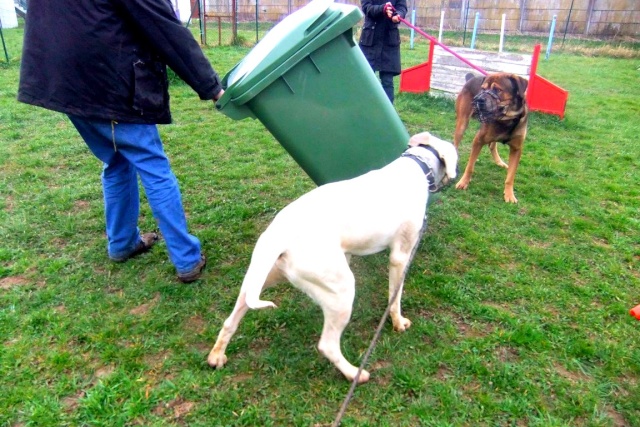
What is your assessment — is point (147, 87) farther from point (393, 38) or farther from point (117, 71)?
point (393, 38)

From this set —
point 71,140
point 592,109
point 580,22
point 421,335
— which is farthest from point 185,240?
point 580,22

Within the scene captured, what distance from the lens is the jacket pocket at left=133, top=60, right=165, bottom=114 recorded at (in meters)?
2.37

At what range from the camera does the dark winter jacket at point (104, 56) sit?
2229mm

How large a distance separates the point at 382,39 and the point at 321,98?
3.09 metres

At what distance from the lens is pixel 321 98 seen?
2516 millimetres

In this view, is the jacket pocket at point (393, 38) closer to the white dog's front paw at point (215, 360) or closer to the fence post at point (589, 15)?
the white dog's front paw at point (215, 360)

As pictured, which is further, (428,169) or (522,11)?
(522,11)

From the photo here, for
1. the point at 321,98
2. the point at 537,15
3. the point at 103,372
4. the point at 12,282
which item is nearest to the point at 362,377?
the point at 103,372

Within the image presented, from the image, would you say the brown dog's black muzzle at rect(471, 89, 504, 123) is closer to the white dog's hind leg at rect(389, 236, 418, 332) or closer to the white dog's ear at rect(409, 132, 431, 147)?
the white dog's ear at rect(409, 132, 431, 147)

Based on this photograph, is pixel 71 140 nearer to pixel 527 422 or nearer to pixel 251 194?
pixel 251 194

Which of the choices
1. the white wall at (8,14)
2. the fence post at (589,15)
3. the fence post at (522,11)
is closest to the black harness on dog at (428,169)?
the fence post at (589,15)

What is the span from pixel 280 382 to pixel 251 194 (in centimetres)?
223

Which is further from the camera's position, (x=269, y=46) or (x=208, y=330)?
(x=269, y=46)

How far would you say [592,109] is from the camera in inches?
297
